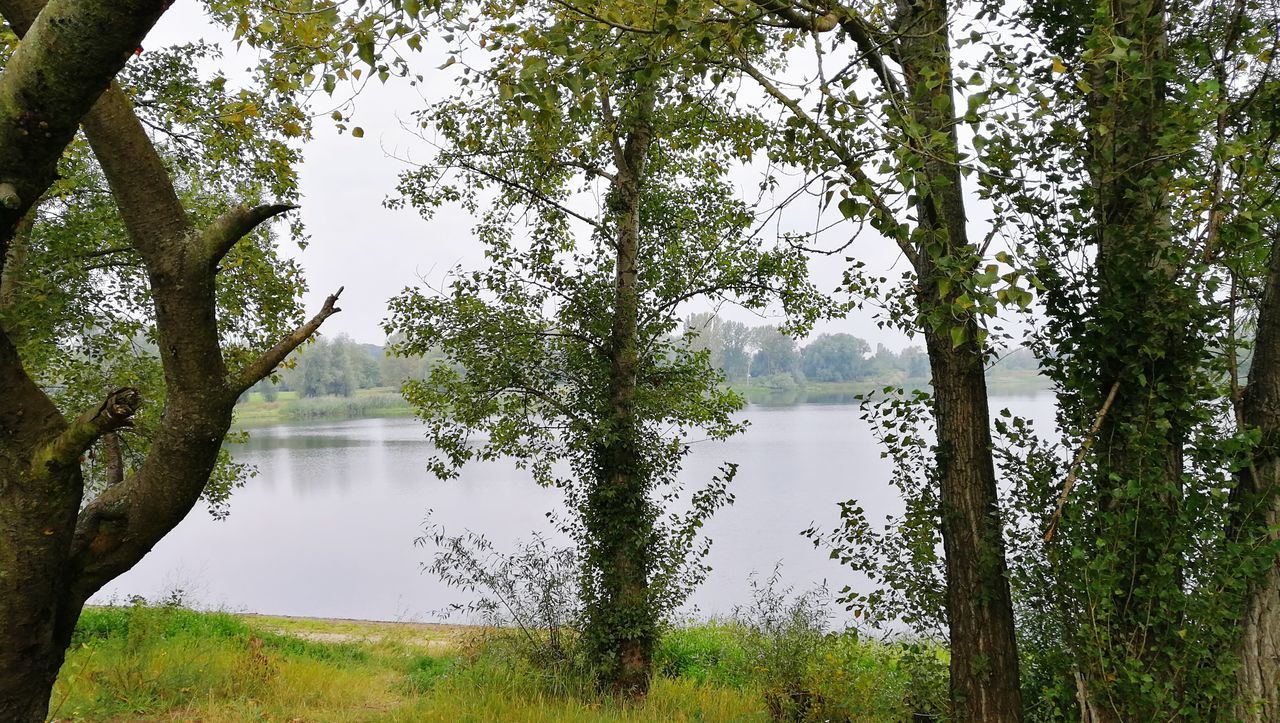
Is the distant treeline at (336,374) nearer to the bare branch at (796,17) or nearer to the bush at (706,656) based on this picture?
the bush at (706,656)

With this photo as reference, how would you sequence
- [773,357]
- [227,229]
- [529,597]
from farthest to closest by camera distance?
[773,357], [529,597], [227,229]

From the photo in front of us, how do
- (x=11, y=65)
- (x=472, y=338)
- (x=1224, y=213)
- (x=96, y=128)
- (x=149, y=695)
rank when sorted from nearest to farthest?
(x=11, y=65)
(x=96, y=128)
(x=1224, y=213)
(x=149, y=695)
(x=472, y=338)

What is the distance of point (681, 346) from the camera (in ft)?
24.3

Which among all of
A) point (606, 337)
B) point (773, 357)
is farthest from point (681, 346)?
point (773, 357)

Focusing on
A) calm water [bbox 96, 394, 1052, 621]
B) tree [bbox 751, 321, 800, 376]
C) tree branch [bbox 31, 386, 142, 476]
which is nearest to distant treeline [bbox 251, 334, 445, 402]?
calm water [bbox 96, 394, 1052, 621]

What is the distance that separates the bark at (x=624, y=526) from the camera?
Answer: 6.73 m

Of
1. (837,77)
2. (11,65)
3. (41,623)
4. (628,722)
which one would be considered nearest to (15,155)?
(11,65)

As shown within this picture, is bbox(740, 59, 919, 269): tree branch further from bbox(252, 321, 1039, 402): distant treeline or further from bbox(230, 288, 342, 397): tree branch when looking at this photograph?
bbox(252, 321, 1039, 402): distant treeline

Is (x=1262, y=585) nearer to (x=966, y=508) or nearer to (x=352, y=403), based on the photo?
(x=966, y=508)

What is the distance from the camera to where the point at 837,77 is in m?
3.29

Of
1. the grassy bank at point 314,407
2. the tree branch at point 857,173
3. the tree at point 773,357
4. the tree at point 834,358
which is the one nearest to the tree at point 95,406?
the tree branch at point 857,173

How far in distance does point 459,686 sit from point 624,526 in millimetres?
1862

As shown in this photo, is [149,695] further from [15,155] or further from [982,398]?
[982,398]

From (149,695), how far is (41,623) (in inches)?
190
